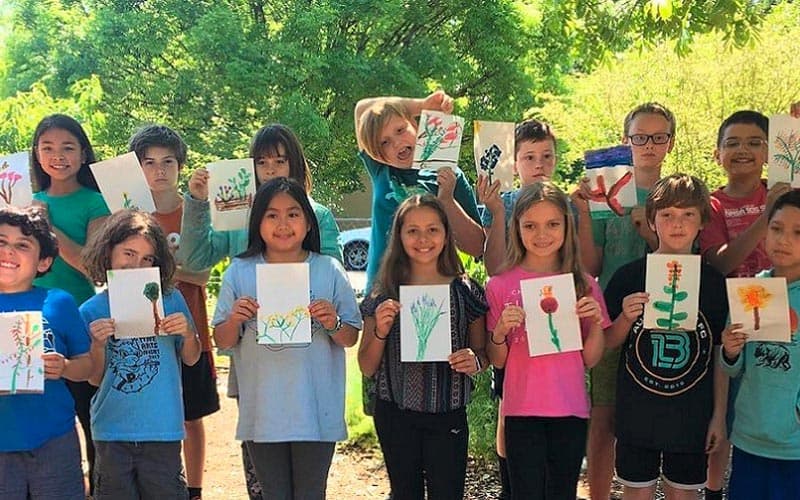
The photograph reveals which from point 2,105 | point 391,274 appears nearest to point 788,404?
point 391,274

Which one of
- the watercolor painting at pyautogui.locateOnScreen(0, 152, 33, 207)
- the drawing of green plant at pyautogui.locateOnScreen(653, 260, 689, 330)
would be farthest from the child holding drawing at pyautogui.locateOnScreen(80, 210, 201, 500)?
the drawing of green plant at pyautogui.locateOnScreen(653, 260, 689, 330)

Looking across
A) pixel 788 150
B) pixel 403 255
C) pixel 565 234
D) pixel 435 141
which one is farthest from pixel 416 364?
pixel 788 150

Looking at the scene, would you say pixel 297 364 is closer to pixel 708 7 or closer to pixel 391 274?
pixel 391 274

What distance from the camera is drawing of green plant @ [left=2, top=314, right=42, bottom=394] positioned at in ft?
9.25

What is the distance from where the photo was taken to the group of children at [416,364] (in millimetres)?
3078

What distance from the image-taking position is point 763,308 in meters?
3.03

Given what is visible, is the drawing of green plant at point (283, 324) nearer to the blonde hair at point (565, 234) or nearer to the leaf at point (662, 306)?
the blonde hair at point (565, 234)

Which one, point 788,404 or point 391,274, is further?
point 391,274

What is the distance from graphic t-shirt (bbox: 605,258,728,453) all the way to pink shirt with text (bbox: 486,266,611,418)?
0.20m

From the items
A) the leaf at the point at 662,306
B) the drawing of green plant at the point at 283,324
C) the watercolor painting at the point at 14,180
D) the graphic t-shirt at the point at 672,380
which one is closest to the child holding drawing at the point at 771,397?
the graphic t-shirt at the point at 672,380

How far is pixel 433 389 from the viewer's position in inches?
128

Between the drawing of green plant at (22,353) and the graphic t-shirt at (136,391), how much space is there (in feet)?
1.08

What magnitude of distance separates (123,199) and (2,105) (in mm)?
3630

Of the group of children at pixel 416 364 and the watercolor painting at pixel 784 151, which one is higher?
the watercolor painting at pixel 784 151
